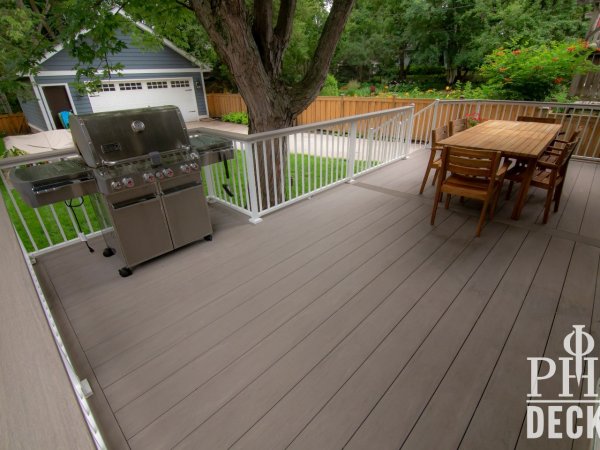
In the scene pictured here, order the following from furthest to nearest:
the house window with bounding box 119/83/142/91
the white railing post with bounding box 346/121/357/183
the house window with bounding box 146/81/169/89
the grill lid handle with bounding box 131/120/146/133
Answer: the house window with bounding box 146/81/169/89
the house window with bounding box 119/83/142/91
the white railing post with bounding box 346/121/357/183
the grill lid handle with bounding box 131/120/146/133

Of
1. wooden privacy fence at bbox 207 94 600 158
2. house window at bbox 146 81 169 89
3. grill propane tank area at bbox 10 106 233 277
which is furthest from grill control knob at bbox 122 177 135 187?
house window at bbox 146 81 169 89

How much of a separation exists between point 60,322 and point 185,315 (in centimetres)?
87

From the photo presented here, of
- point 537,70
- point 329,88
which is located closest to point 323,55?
point 537,70

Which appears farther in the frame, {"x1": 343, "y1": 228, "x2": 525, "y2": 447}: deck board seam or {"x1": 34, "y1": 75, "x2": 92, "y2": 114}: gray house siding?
{"x1": 34, "y1": 75, "x2": 92, "y2": 114}: gray house siding

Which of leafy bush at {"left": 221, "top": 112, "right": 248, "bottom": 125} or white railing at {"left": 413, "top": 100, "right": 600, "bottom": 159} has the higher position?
white railing at {"left": 413, "top": 100, "right": 600, "bottom": 159}

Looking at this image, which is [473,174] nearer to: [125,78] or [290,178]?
[290,178]

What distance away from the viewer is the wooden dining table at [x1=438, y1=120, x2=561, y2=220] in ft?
10.1

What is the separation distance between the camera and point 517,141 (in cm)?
339

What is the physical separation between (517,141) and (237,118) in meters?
11.5

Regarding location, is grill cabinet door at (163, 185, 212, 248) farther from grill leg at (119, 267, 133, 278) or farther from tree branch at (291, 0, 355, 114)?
tree branch at (291, 0, 355, 114)

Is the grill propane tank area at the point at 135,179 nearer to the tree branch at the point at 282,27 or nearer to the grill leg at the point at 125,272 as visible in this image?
the grill leg at the point at 125,272

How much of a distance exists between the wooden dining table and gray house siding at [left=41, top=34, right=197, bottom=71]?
10.2 meters

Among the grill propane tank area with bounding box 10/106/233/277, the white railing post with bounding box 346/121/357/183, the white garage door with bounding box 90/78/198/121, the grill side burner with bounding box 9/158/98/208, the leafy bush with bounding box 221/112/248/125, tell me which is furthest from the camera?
the leafy bush with bounding box 221/112/248/125

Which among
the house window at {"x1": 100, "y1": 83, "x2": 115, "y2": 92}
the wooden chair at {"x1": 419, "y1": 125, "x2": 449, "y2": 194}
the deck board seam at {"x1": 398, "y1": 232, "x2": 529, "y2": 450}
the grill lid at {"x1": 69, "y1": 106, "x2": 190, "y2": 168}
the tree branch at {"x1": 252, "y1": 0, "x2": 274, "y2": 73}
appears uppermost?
the tree branch at {"x1": 252, "y1": 0, "x2": 274, "y2": 73}
